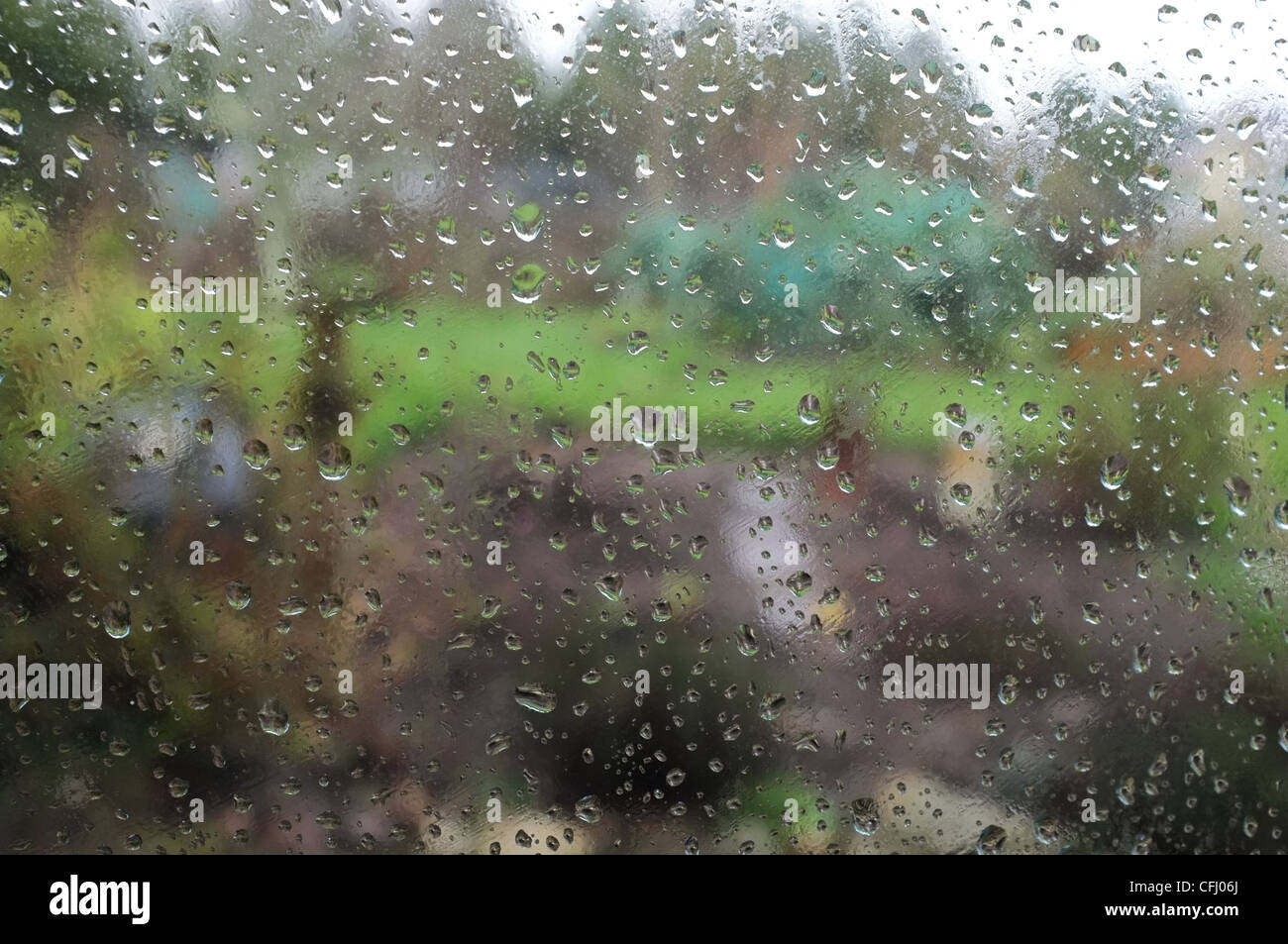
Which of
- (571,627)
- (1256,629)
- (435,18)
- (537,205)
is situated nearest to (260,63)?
(435,18)

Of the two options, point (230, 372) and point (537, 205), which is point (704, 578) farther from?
point (230, 372)

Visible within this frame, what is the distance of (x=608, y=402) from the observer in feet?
3.05

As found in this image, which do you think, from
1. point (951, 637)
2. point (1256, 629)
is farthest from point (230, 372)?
point (1256, 629)

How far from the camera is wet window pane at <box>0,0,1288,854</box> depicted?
913 millimetres

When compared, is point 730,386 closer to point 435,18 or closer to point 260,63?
point 435,18

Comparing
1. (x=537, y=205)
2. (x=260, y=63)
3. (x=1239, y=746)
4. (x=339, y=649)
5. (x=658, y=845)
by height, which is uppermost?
(x=260, y=63)

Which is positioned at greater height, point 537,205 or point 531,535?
point 537,205

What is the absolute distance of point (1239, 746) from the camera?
96 centimetres

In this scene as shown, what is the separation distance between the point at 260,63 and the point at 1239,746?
4.60ft

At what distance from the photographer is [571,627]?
0.93 meters

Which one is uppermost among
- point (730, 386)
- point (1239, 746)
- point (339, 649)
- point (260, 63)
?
point (260, 63)

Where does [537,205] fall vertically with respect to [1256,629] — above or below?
above

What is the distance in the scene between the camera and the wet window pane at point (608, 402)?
91 centimetres

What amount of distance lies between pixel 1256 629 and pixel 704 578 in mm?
662
